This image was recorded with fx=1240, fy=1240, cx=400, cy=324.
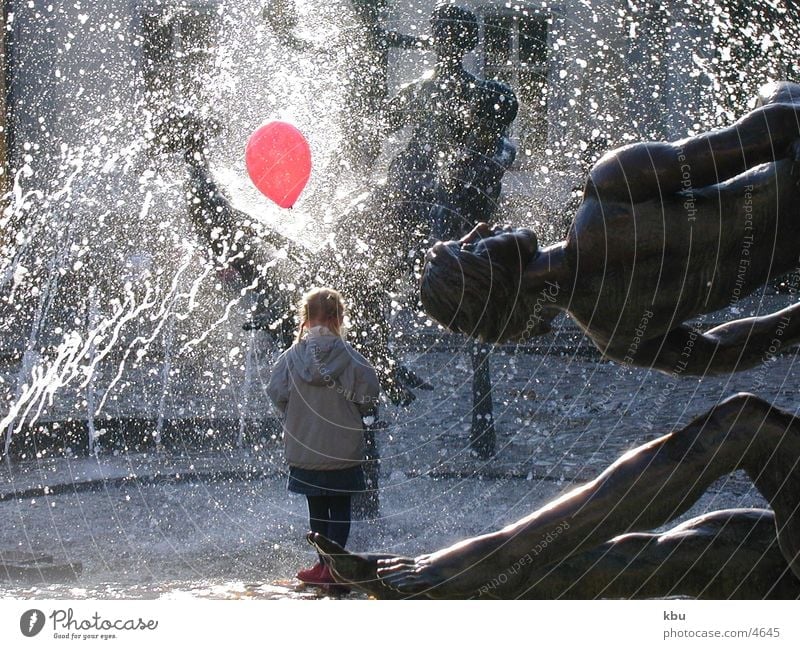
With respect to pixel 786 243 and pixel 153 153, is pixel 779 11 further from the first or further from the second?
pixel 786 243

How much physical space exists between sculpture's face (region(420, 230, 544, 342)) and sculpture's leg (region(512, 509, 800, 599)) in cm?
60

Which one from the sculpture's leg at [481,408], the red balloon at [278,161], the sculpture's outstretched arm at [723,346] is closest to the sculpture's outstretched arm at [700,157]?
the sculpture's outstretched arm at [723,346]

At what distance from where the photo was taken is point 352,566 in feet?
9.87

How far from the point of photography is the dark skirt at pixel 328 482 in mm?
4547

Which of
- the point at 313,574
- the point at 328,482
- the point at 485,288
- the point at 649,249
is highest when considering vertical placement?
the point at 649,249

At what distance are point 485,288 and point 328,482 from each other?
5.87 ft

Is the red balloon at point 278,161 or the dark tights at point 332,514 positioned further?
the red balloon at point 278,161

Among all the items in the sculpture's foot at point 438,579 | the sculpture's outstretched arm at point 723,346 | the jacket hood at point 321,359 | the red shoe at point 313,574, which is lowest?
the red shoe at point 313,574

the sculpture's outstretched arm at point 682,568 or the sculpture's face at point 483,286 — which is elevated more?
Answer: the sculpture's face at point 483,286

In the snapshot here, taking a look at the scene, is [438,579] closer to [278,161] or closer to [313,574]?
[313,574]

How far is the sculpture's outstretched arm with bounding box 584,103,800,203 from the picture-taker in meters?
2.88

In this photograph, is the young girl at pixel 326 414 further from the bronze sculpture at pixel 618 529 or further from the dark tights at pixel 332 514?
the bronze sculpture at pixel 618 529

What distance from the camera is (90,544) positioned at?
5645 millimetres

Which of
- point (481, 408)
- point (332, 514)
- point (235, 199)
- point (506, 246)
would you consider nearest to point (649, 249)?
point (506, 246)
